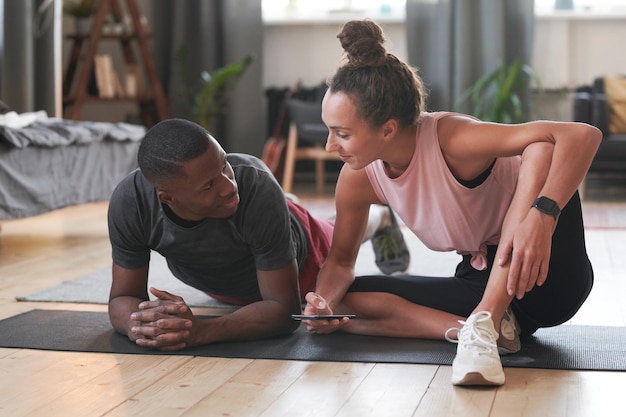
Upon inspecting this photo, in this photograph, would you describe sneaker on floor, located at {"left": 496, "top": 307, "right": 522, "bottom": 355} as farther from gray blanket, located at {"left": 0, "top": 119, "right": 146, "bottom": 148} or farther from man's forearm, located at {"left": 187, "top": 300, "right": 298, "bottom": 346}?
gray blanket, located at {"left": 0, "top": 119, "right": 146, "bottom": 148}

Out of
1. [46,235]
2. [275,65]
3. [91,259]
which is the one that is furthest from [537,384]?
[275,65]

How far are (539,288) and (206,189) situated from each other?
28.4 inches

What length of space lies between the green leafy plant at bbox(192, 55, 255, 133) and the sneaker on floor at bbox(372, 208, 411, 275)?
3.41 meters

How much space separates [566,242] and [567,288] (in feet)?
Result: 0.34

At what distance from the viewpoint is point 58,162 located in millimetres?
3943

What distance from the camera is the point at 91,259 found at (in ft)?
11.7

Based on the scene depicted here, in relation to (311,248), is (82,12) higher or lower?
higher

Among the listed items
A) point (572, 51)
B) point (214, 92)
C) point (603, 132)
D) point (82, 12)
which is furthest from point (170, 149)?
point (572, 51)

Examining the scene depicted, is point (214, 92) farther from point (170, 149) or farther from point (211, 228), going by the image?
point (170, 149)

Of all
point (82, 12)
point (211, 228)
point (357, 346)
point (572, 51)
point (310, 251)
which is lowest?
point (357, 346)

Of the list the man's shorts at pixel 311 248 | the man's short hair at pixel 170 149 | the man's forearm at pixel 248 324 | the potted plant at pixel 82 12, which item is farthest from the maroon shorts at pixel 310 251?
the potted plant at pixel 82 12

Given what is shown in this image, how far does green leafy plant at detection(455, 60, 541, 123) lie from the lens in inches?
231

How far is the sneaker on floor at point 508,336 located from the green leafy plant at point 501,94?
4.01 m

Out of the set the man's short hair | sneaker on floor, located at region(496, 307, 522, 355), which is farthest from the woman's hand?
the man's short hair
